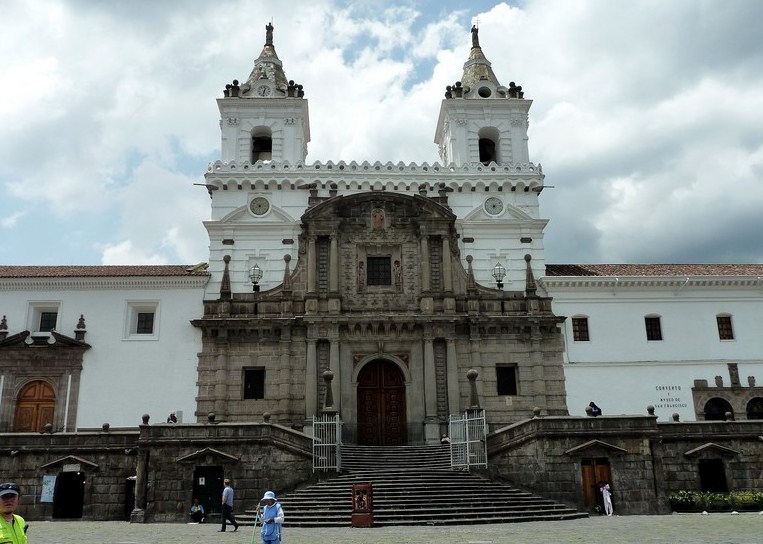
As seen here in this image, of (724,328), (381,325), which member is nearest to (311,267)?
(381,325)

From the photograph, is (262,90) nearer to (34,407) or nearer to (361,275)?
(361,275)

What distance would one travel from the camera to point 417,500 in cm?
2322

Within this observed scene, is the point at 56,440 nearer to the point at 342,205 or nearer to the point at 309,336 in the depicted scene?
the point at 309,336

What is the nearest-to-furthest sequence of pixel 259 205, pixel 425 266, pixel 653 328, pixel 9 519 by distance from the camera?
pixel 9 519, pixel 425 266, pixel 653 328, pixel 259 205

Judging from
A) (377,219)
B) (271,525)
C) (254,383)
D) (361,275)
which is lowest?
(271,525)

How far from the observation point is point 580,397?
33.0 metres

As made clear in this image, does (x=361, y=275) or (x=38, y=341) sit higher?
(x=361, y=275)

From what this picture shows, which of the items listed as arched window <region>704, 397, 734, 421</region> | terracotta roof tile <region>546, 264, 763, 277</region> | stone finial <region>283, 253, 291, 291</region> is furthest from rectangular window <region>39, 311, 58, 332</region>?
arched window <region>704, 397, 734, 421</region>

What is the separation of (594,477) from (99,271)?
80.7 ft

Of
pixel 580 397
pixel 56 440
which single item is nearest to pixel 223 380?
pixel 56 440

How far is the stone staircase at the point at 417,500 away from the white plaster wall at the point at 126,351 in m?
9.74

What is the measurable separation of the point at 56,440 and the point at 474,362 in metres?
18.0

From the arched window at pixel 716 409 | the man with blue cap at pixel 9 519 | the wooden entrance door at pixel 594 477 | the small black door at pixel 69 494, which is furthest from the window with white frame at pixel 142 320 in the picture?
the man with blue cap at pixel 9 519

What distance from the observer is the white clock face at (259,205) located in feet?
117
